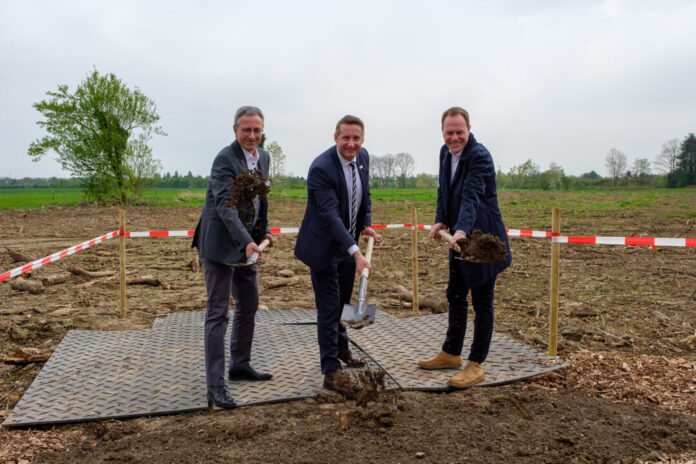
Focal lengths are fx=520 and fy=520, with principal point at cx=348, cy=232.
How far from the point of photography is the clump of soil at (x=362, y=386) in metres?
3.73

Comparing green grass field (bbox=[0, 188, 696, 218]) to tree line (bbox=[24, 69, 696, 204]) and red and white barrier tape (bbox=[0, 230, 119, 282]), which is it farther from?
red and white barrier tape (bbox=[0, 230, 119, 282])

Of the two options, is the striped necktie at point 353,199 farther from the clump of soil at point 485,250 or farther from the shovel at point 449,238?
the clump of soil at point 485,250

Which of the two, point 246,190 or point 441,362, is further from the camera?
point 441,362

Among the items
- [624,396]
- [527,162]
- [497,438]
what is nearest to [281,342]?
[497,438]

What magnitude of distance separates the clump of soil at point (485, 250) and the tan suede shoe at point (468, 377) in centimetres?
93

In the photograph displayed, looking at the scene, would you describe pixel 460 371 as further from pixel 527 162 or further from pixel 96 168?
pixel 527 162

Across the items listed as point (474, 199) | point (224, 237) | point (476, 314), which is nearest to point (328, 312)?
point (224, 237)

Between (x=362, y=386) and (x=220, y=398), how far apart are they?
1051 millimetres

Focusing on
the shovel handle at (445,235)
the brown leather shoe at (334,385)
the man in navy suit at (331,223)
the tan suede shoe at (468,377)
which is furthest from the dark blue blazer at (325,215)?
the tan suede shoe at (468,377)

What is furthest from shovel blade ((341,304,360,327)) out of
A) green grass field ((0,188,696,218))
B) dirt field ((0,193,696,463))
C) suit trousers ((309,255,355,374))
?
green grass field ((0,188,696,218))

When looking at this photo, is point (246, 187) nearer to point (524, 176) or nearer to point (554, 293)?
point (554, 293)

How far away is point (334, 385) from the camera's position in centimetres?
392

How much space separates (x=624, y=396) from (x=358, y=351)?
223 centimetres

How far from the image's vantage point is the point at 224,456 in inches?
120
